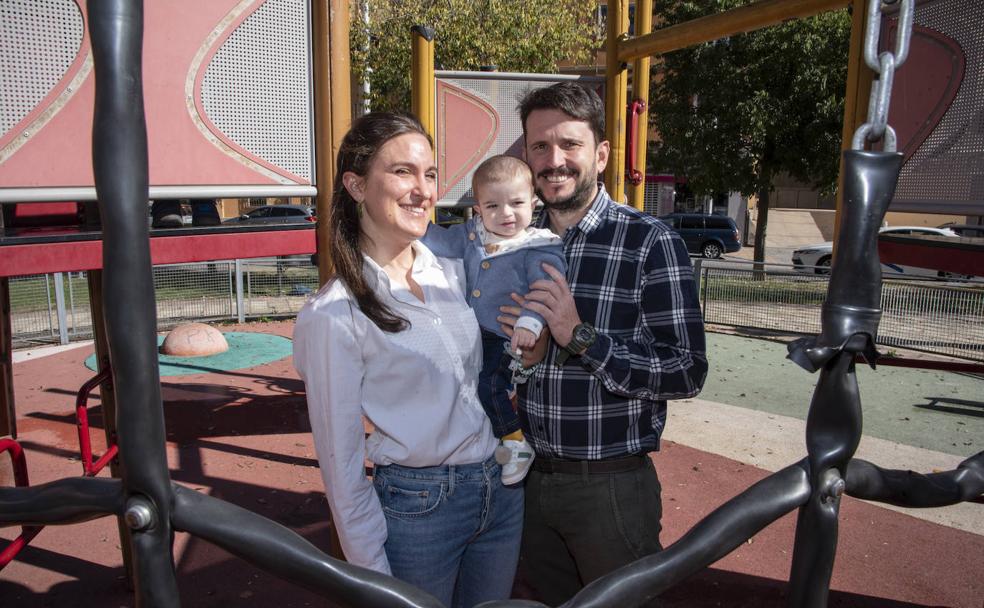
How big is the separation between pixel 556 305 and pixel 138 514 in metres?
1.49

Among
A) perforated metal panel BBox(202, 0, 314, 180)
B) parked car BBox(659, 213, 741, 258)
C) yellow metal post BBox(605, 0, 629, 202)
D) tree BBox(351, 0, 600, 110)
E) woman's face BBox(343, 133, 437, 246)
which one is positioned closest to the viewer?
woman's face BBox(343, 133, 437, 246)

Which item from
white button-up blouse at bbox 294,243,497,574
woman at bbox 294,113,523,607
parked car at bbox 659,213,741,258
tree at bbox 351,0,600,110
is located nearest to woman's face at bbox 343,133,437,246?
woman at bbox 294,113,523,607

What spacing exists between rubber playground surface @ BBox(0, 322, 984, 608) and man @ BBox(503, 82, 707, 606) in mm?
1633

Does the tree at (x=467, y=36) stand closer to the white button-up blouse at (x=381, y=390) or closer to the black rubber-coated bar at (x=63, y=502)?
the white button-up blouse at (x=381, y=390)

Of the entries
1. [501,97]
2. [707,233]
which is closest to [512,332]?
[501,97]

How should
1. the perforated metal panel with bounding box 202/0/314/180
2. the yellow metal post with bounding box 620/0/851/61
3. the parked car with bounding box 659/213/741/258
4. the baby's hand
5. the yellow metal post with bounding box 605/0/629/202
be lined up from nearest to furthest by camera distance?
the baby's hand → the perforated metal panel with bounding box 202/0/314/180 → the yellow metal post with bounding box 620/0/851/61 → the yellow metal post with bounding box 605/0/629/202 → the parked car with bounding box 659/213/741/258

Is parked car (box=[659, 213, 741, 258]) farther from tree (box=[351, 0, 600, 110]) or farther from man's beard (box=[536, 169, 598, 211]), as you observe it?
man's beard (box=[536, 169, 598, 211])

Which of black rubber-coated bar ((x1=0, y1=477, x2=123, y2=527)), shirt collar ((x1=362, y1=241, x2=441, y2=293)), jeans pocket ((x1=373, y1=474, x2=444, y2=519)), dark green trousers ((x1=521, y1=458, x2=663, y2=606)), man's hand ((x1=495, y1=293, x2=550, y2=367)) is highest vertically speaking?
shirt collar ((x1=362, y1=241, x2=441, y2=293))

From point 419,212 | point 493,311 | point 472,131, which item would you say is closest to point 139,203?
point 419,212

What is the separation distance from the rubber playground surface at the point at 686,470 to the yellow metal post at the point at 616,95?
2.17m

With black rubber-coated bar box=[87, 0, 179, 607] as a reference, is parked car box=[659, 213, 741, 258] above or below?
below

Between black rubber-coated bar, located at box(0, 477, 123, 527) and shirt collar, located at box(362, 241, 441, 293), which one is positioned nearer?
black rubber-coated bar, located at box(0, 477, 123, 527)

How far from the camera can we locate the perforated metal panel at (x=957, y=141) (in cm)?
279

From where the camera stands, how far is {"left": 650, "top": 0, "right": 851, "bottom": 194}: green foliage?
57.8 ft
